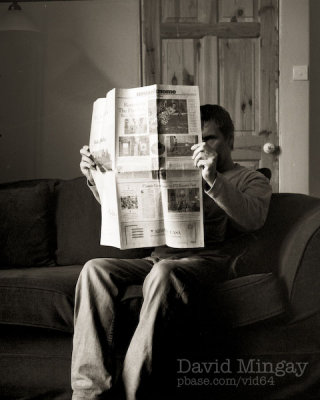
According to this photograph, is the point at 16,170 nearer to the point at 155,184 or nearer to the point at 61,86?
the point at 61,86

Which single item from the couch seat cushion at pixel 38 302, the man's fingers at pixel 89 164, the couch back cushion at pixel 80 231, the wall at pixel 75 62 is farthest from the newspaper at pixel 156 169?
the wall at pixel 75 62

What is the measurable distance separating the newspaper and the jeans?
0.09 meters

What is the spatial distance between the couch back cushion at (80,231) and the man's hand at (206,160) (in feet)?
1.98

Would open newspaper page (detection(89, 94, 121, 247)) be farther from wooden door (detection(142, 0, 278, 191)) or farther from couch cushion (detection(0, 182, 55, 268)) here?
wooden door (detection(142, 0, 278, 191))

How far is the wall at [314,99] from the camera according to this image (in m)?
3.03

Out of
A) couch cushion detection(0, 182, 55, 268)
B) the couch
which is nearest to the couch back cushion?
couch cushion detection(0, 182, 55, 268)

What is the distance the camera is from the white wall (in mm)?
2926

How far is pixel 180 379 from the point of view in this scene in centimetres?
148

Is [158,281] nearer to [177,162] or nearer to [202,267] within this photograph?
[202,267]

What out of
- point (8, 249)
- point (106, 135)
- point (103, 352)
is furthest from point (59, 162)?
point (103, 352)

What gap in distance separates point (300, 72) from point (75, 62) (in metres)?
1.25

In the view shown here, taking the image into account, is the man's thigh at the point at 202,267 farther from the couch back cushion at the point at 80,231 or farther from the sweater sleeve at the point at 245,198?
the couch back cushion at the point at 80,231

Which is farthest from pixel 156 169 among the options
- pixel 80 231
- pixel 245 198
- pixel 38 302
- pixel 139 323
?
pixel 80 231

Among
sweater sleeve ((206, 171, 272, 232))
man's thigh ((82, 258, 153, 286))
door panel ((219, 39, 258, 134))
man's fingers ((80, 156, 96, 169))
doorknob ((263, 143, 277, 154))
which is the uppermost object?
door panel ((219, 39, 258, 134))
